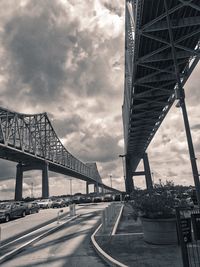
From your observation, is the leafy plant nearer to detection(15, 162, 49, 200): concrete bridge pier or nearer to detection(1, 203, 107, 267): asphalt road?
detection(1, 203, 107, 267): asphalt road

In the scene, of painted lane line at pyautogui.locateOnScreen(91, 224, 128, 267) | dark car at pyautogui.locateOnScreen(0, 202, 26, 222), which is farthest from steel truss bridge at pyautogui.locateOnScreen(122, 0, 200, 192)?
dark car at pyautogui.locateOnScreen(0, 202, 26, 222)

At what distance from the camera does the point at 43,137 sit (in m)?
94.9

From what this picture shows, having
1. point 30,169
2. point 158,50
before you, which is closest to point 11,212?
point 158,50

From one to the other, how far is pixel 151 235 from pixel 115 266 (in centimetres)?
256

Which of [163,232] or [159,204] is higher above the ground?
[159,204]

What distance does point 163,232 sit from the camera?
9469 millimetres

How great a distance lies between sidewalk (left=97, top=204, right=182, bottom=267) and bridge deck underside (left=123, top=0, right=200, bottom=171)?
587 cm

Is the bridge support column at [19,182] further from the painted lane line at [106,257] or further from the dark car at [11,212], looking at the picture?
the painted lane line at [106,257]

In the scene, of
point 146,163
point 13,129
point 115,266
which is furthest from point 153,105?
point 13,129

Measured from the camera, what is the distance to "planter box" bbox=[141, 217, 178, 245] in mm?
9391

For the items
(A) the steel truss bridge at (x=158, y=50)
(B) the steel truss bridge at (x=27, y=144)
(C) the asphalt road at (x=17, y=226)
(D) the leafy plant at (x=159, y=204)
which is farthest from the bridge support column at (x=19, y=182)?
(D) the leafy plant at (x=159, y=204)

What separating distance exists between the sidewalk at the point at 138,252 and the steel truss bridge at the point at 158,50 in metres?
5.06

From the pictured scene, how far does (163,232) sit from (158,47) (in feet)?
50.7

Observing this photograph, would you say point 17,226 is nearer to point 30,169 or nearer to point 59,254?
point 59,254
